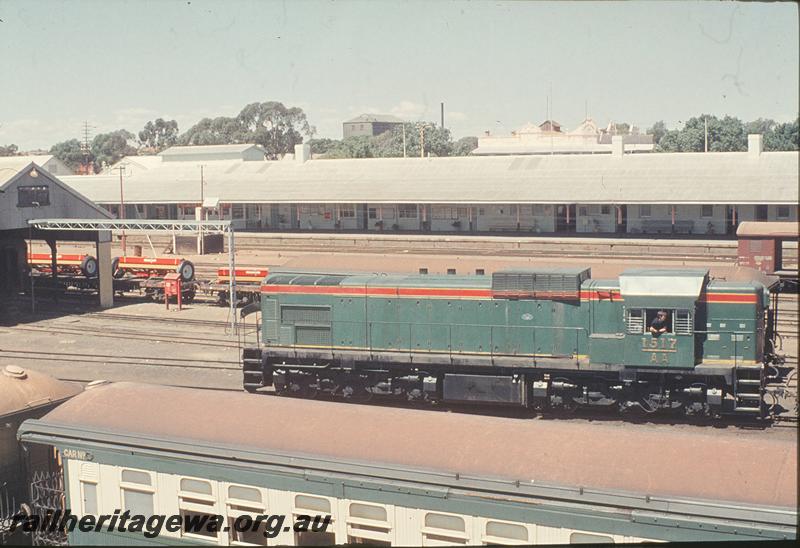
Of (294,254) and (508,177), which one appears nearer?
(294,254)

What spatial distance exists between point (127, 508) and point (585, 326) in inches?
456

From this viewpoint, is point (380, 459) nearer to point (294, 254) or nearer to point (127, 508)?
point (127, 508)

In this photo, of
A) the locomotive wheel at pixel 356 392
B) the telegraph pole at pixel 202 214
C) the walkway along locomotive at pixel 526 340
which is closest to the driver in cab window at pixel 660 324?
the walkway along locomotive at pixel 526 340

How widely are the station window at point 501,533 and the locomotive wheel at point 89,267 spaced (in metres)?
36.4

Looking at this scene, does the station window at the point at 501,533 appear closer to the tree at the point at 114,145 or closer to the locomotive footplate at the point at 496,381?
the locomotive footplate at the point at 496,381

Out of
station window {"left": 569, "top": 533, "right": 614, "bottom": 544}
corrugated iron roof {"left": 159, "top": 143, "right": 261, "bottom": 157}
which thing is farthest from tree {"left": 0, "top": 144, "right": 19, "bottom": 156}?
station window {"left": 569, "top": 533, "right": 614, "bottom": 544}

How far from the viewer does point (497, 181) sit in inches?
2395

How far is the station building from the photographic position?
5338cm

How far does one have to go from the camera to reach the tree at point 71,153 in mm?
149500

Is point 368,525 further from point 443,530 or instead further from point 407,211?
point 407,211

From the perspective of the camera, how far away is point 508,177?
61.5 meters

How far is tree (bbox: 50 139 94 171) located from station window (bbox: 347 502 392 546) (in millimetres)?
137868

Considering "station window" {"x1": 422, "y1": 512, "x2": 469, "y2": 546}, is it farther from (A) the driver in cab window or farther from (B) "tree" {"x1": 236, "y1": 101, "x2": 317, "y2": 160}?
(B) "tree" {"x1": 236, "y1": 101, "x2": 317, "y2": 160}

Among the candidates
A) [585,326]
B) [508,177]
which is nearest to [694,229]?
[508,177]
